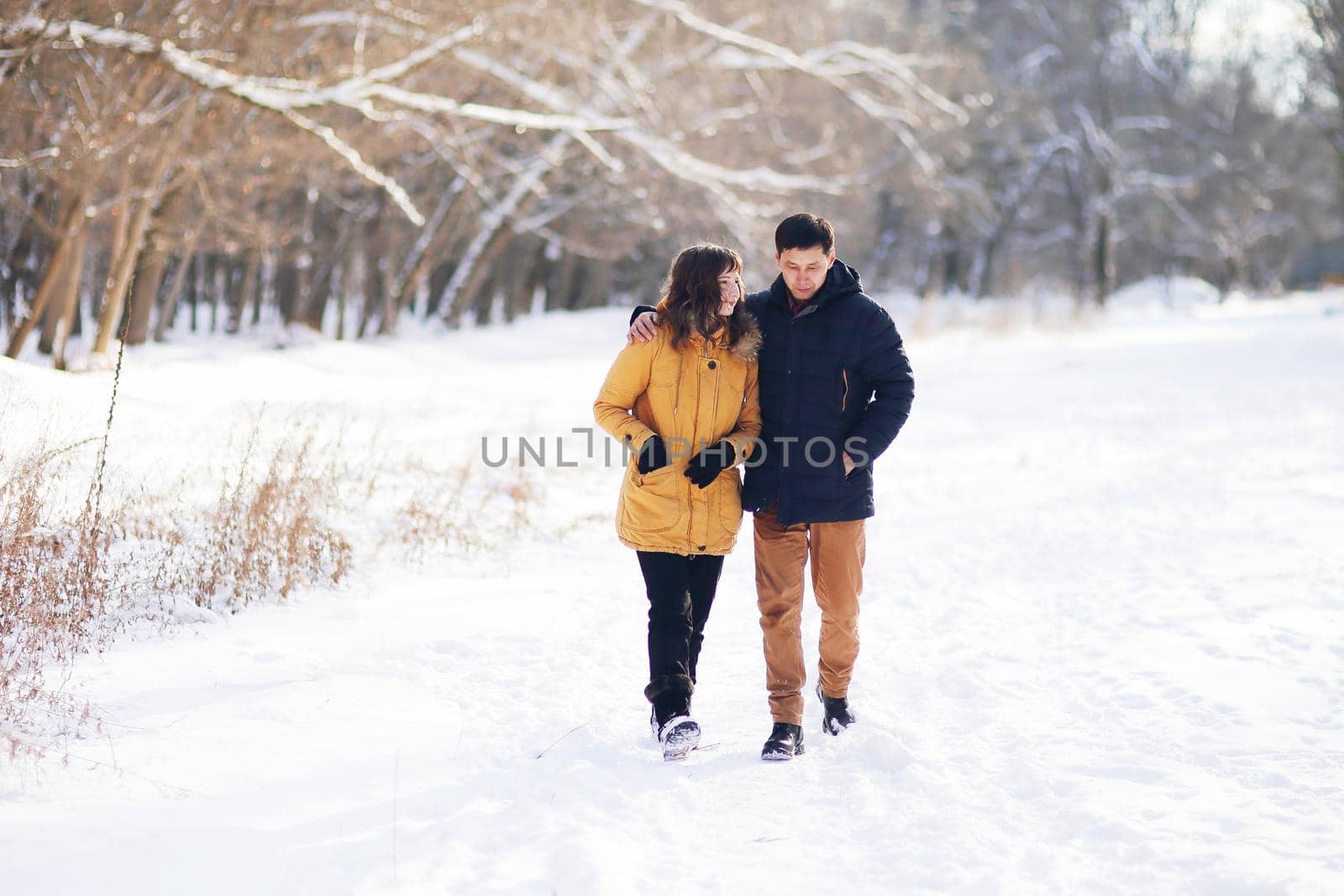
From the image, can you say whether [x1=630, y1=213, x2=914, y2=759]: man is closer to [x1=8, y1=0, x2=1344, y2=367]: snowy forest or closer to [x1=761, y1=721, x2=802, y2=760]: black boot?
[x1=761, y1=721, x2=802, y2=760]: black boot

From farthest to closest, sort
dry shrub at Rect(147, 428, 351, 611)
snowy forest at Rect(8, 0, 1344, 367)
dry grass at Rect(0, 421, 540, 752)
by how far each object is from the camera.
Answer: snowy forest at Rect(8, 0, 1344, 367), dry shrub at Rect(147, 428, 351, 611), dry grass at Rect(0, 421, 540, 752)

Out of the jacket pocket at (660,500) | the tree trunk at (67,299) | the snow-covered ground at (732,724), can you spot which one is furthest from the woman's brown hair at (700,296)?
the tree trunk at (67,299)

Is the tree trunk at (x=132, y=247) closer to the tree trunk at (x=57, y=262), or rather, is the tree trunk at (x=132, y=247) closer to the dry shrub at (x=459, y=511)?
the tree trunk at (x=57, y=262)

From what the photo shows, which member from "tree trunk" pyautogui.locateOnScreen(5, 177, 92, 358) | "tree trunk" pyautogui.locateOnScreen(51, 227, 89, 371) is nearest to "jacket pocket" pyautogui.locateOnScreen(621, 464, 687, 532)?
"tree trunk" pyautogui.locateOnScreen(5, 177, 92, 358)

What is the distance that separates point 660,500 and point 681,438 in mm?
230

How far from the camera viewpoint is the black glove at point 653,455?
137 inches

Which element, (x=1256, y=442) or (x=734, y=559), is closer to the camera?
(x=734, y=559)

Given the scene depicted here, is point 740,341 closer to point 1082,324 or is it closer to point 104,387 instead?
point 104,387

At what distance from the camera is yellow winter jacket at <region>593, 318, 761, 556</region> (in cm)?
362

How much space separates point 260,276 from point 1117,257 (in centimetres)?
3255

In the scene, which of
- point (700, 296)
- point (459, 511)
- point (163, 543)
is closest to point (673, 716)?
point (700, 296)

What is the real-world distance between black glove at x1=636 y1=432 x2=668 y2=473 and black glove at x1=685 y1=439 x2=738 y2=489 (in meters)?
0.10

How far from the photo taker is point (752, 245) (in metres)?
17.9

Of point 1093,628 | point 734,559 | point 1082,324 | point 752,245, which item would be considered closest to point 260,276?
point 752,245
